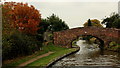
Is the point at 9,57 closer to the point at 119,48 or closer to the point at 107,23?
the point at 119,48

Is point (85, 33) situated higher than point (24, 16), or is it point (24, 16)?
point (24, 16)

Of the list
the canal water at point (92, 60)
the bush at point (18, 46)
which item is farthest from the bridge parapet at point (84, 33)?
the bush at point (18, 46)

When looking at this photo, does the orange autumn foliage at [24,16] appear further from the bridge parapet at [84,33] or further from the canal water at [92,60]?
the bridge parapet at [84,33]

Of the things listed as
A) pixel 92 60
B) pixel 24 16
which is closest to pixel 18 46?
pixel 24 16

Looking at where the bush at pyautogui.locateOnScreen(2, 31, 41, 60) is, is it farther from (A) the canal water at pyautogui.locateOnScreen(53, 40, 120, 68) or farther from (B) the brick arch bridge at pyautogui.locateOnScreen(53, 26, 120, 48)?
(B) the brick arch bridge at pyautogui.locateOnScreen(53, 26, 120, 48)

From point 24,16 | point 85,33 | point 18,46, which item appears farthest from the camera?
point 85,33

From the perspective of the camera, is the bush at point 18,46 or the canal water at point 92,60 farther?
the bush at point 18,46

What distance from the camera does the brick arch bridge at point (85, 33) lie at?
35.1 m

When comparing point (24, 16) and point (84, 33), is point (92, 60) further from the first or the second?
point (84, 33)

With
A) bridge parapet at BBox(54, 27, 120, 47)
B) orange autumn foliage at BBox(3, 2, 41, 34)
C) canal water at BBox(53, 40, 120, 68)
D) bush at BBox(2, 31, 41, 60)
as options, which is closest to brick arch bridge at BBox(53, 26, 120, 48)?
bridge parapet at BBox(54, 27, 120, 47)

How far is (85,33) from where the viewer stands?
36375 mm

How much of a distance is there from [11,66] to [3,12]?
5294mm

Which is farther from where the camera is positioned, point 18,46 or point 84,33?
point 84,33

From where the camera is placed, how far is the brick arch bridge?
35.1 meters
